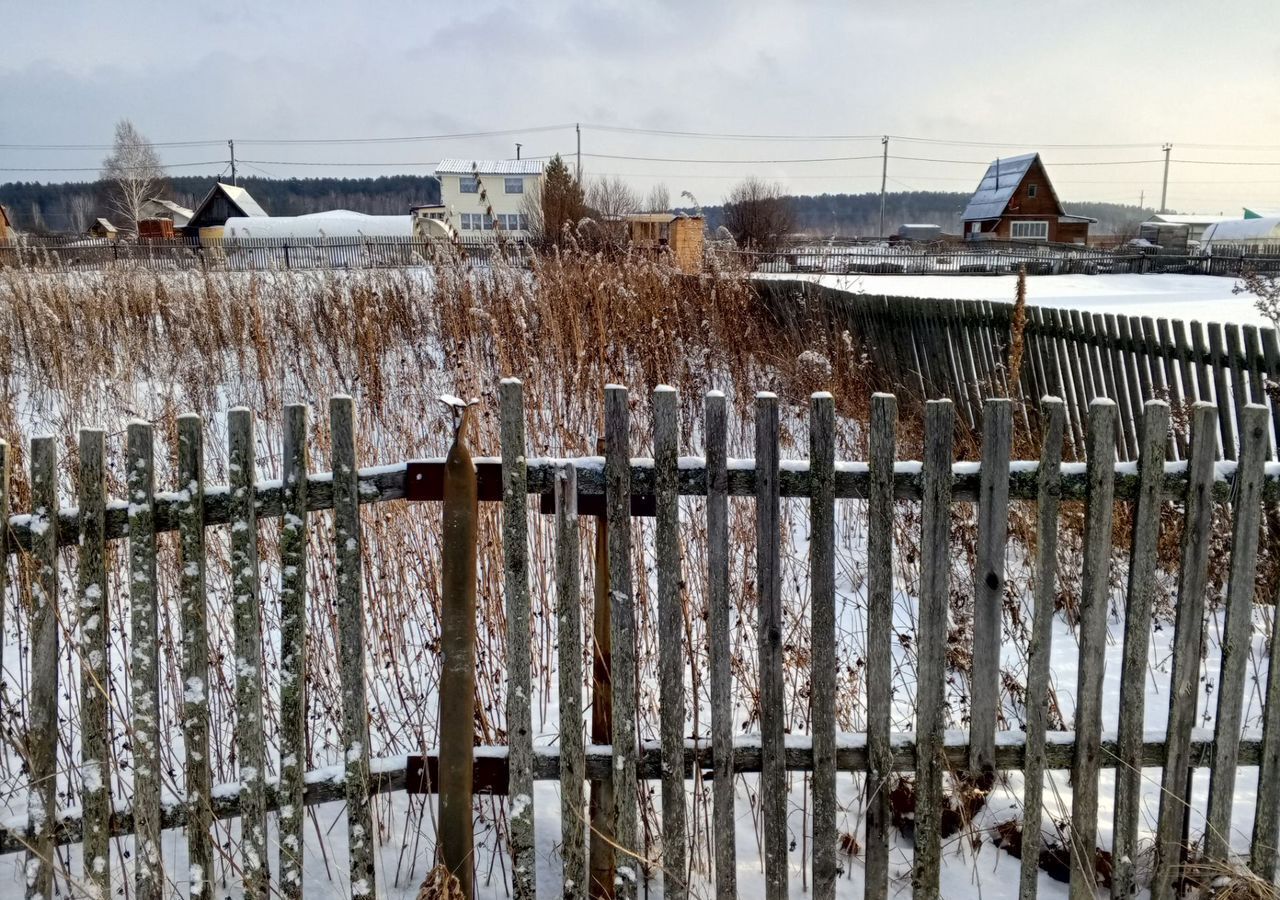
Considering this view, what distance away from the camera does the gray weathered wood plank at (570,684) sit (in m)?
2.20

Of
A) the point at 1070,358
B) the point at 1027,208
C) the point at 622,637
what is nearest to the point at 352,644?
the point at 622,637

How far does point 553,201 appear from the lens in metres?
26.8

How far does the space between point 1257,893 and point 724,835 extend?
56.1 inches

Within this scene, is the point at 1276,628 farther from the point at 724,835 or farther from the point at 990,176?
the point at 990,176

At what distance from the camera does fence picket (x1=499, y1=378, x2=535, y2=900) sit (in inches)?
85.5

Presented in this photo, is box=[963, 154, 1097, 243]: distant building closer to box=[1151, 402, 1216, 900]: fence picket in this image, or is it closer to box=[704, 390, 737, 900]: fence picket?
box=[1151, 402, 1216, 900]: fence picket

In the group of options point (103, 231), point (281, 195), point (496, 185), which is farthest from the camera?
point (281, 195)

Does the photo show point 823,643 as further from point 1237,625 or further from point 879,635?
point 1237,625

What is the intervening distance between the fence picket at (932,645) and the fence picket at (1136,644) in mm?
482

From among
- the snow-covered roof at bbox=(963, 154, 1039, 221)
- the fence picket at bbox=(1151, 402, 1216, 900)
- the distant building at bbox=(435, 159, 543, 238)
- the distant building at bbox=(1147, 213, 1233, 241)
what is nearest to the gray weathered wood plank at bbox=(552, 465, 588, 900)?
the fence picket at bbox=(1151, 402, 1216, 900)

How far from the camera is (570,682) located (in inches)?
88.0

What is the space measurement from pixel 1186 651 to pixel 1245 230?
6027 cm

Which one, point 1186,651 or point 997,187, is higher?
point 997,187

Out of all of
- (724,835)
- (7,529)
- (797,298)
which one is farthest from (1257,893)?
(797,298)
